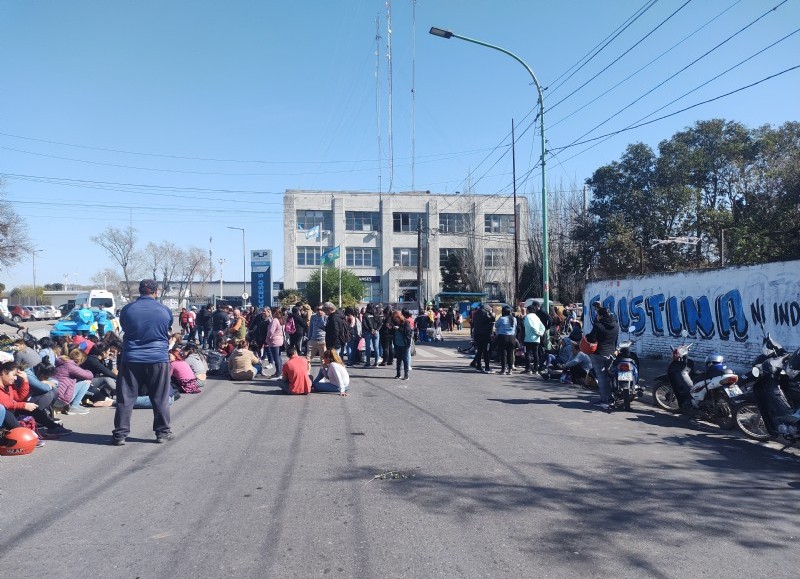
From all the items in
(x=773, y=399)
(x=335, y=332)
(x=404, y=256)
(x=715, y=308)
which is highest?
(x=404, y=256)

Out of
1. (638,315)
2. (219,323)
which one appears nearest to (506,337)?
(638,315)

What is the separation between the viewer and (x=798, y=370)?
848cm

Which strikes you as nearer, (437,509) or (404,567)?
(404,567)

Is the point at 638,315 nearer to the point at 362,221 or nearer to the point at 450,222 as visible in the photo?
the point at 450,222

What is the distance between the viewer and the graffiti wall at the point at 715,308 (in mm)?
13719

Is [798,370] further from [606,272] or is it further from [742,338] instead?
[606,272]

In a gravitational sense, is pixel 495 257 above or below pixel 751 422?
above

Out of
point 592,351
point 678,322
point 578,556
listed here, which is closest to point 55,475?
point 578,556

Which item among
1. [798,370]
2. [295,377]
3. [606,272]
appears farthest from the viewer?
[606,272]

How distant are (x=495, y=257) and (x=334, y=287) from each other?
15.0 m

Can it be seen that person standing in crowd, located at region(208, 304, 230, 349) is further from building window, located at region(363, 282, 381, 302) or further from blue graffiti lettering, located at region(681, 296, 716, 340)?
building window, located at region(363, 282, 381, 302)

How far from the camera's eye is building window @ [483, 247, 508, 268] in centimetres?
5597

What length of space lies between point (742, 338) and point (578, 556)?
12.4 meters

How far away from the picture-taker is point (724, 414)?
934 cm
